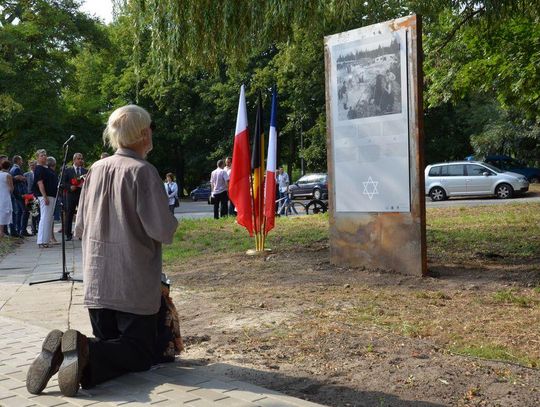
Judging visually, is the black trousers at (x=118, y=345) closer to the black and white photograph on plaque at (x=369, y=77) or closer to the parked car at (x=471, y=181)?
the black and white photograph on plaque at (x=369, y=77)

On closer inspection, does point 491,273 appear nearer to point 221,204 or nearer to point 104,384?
point 104,384

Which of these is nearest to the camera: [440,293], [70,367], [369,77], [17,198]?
[70,367]

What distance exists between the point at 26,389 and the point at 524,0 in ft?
27.0

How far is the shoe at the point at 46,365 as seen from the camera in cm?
397

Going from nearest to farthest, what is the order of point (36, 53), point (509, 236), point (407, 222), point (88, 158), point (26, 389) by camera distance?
point (26, 389) → point (407, 222) → point (509, 236) → point (36, 53) → point (88, 158)

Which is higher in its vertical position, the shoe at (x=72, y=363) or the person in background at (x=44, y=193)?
the person in background at (x=44, y=193)

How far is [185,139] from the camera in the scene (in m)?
47.8

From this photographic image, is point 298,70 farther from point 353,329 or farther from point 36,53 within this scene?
point 353,329

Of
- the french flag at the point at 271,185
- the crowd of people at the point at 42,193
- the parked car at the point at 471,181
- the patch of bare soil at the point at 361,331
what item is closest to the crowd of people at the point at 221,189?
the crowd of people at the point at 42,193

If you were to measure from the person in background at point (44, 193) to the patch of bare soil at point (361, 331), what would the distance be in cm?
569

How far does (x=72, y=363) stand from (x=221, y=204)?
15581 mm

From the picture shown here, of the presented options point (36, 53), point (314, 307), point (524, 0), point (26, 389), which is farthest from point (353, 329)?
point (36, 53)

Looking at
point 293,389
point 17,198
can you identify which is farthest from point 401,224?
point 17,198

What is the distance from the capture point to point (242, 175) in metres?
10.2
